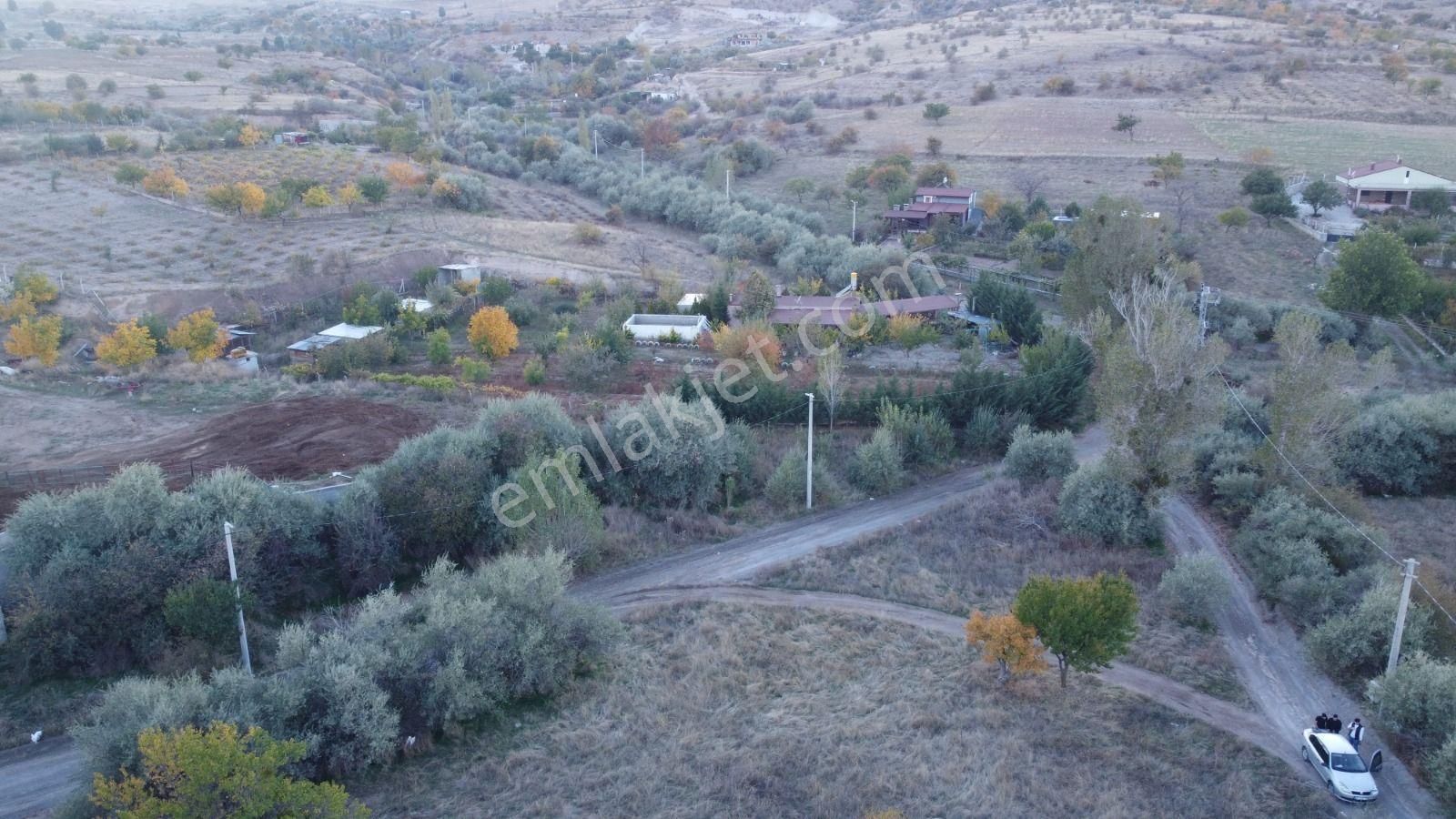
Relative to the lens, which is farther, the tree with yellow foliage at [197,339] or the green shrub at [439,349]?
the green shrub at [439,349]

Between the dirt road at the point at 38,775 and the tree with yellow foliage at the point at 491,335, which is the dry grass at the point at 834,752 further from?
the tree with yellow foliage at the point at 491,335

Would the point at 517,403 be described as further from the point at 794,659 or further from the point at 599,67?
the point at 599,67

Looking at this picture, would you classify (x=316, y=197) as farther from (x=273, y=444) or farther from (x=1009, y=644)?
(x=1009, y=644)

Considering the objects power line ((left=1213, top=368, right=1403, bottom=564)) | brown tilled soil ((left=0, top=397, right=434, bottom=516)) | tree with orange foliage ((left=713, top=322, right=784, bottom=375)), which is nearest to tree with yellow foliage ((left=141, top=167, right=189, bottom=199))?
brown tilled soil ((left=0, top=397, right=434, bottom=516))

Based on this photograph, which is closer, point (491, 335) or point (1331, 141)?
point (491, 335)

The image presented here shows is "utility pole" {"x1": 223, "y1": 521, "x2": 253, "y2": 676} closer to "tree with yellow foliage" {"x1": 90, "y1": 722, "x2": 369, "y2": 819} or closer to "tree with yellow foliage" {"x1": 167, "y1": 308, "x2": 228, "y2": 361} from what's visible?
"tree with yellow foliage" {"x1": 90, "y1": 722, "x2": 369, "y2": 819}

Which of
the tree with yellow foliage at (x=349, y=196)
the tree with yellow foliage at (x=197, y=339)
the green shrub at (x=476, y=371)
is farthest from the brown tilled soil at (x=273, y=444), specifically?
the tree with yellow foliage at (x=349, y=196)

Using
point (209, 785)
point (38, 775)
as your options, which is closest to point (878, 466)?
point (209, 785)

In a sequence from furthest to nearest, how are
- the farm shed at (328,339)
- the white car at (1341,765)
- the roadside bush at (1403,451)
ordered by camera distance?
1. the farm shed at (328,339)
2. the roadside bush at (1403,451)
3. the white car at (1341,765)
